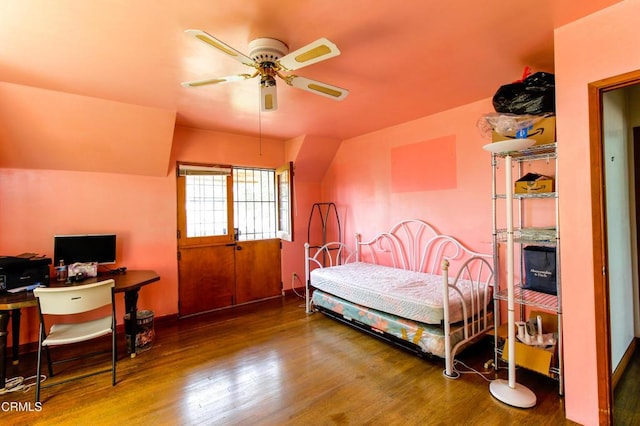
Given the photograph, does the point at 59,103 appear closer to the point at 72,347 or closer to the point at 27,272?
the point at 27,272

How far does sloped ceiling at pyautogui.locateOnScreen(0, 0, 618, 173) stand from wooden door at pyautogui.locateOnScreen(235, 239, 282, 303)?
7.51ft

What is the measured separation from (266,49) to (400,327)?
2590 mm

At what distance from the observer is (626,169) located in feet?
8.57

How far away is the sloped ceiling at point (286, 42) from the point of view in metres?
1.63

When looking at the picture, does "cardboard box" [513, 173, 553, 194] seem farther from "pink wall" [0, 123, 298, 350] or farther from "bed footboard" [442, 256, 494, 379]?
"pink wall" [0, 123, 298, 350]

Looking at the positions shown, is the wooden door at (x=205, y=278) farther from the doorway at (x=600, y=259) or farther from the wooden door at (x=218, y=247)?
the doorway at (x=600, y=259)

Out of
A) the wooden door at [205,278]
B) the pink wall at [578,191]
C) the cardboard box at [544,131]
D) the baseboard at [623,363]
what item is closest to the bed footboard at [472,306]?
the pink wall at [578,191]

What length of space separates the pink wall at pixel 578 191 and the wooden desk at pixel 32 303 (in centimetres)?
350

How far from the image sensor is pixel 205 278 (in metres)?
4.18

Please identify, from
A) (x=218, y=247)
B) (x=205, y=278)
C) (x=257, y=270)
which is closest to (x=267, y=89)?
(x=218, y=247)

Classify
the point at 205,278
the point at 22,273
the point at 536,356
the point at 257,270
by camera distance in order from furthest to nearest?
the point at 257,270, the point at 205,278, the point at 22,273, the point at 536,356

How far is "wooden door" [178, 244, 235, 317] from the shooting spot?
13.1 ft

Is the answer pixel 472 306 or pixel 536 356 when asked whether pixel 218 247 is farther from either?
pixel 536 356

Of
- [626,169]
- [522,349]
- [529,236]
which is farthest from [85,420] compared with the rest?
[626,169]
